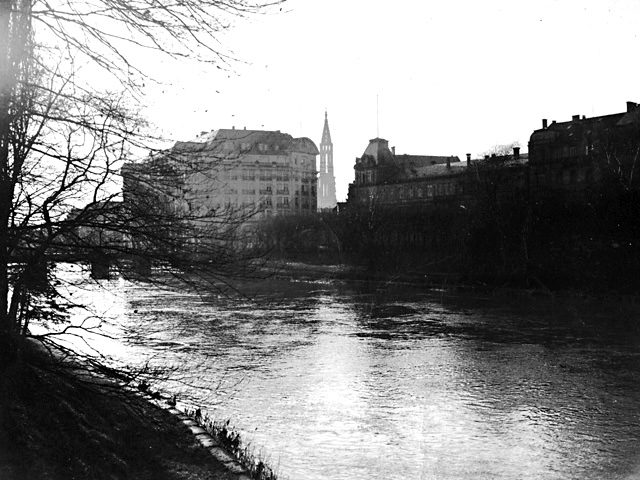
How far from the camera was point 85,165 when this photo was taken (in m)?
6.17

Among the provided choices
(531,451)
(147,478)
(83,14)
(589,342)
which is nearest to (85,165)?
(83,14)

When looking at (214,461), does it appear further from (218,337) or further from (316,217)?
(316,217)

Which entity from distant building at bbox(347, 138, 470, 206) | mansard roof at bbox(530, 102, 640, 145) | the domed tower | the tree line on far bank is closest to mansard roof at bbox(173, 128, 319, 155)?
the tree line on far bank

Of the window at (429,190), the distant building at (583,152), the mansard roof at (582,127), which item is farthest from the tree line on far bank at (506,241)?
the window at (429,190)

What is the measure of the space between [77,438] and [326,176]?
458 ft

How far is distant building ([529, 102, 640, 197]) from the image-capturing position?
42.5 meters

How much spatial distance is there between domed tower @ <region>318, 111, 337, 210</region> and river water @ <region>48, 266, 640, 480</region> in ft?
350

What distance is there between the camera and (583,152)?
61.6 metres

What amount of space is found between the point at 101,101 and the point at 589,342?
17.1m

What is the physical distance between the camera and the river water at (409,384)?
899 cm

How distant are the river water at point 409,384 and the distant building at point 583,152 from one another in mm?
18321

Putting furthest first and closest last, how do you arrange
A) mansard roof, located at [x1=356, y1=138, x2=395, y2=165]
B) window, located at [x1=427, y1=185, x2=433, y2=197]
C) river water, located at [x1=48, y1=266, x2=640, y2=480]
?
mansard roof, located at [x1=356, y1=138, x2=395, y2=165]
window, located at [x1=427, y1=185, x2=433, y2=197]
river water, located at [x1=48, y1=266, x2=640, y2=480]

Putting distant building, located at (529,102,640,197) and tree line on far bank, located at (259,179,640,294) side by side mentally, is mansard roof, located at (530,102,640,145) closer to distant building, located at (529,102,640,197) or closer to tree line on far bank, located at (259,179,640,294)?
distant building, located at (529,102,640,197)

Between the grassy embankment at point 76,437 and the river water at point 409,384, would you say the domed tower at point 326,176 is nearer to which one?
the river water at point 409,384
